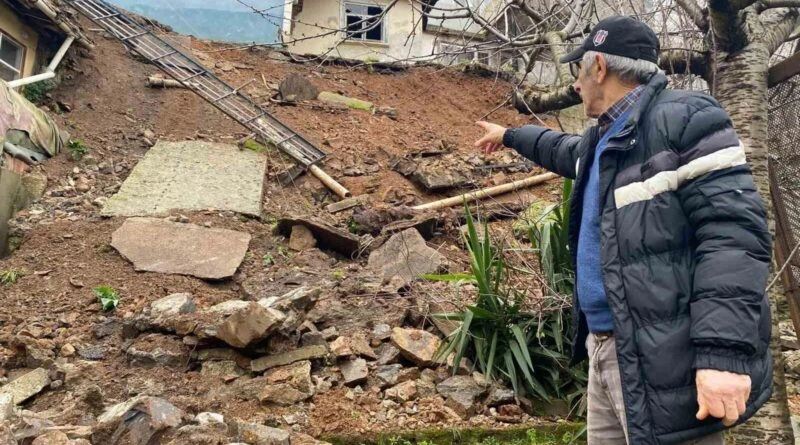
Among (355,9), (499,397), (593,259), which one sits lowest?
(499,397)

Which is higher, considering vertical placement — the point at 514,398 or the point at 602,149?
the point at 602,149

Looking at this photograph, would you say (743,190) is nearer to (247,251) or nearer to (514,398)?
(514,398)

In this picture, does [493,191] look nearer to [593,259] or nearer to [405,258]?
[405,258]

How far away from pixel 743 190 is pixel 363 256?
4714 mm

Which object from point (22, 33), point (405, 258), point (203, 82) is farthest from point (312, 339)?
point (22, 33)

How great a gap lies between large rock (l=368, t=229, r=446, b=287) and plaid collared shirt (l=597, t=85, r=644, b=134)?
3.41 m

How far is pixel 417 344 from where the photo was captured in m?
3.89

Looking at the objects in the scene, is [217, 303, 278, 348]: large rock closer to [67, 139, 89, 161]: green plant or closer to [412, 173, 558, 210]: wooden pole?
[412, 173, 558, 210]: wooden pole

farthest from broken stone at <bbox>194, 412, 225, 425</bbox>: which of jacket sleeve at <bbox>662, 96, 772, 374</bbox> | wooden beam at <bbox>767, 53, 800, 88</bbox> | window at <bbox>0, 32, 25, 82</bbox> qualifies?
window at <bbox>0, 32, 25, 82</bbox>

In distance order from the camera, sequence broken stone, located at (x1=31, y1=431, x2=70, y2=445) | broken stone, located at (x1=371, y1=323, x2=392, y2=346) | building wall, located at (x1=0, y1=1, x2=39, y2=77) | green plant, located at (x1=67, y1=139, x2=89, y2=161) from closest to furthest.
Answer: broken stone, located at (x1=31, y1=431, x2=70, y2=445) → broken stone, located at (x1=371, y1=323, x2=392, y2=346) → green plant, located at (x1=67, y1=139, x2=89, y2=161) → building wall, located at (x1=0, y1=1, x2=39, y2=77)

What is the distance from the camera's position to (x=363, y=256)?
612 centimetres

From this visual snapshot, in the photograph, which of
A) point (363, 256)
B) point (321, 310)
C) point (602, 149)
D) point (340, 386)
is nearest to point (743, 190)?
point (602, 149)

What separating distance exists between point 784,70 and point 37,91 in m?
9.80

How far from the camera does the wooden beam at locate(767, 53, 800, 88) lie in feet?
8.80
